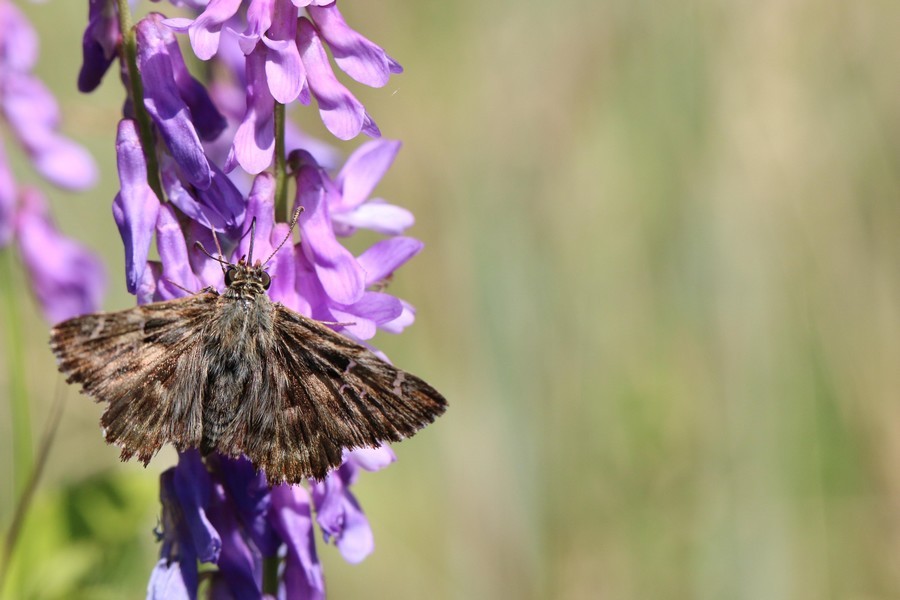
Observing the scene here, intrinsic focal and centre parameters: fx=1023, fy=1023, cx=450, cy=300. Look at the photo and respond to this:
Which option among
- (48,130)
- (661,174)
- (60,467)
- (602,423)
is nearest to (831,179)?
(661,174)

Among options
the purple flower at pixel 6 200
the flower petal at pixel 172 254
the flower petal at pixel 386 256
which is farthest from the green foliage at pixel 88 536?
the flower petal at pixel 386 256

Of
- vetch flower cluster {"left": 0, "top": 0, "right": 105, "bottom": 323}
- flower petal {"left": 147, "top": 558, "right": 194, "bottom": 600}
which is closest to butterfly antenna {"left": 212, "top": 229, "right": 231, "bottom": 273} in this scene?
flower petal {"left": 147, "top": 558, "right": 194, "bottom": 600}

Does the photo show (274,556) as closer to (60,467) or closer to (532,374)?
(532,374)

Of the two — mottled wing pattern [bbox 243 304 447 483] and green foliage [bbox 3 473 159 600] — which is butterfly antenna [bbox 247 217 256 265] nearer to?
mottled wing pattern [bbox 243 304 447 483]

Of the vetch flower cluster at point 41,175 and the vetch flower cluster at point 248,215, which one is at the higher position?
the vetch flower cluster at point 41,175

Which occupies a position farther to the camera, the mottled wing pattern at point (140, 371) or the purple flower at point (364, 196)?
the purple flower at point (364, 196)

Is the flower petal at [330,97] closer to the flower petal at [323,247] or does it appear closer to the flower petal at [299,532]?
the flower petal at [323,247]

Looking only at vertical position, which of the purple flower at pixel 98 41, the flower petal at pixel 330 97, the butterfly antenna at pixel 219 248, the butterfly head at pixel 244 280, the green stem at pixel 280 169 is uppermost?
the purple flower at pixel 98 41
